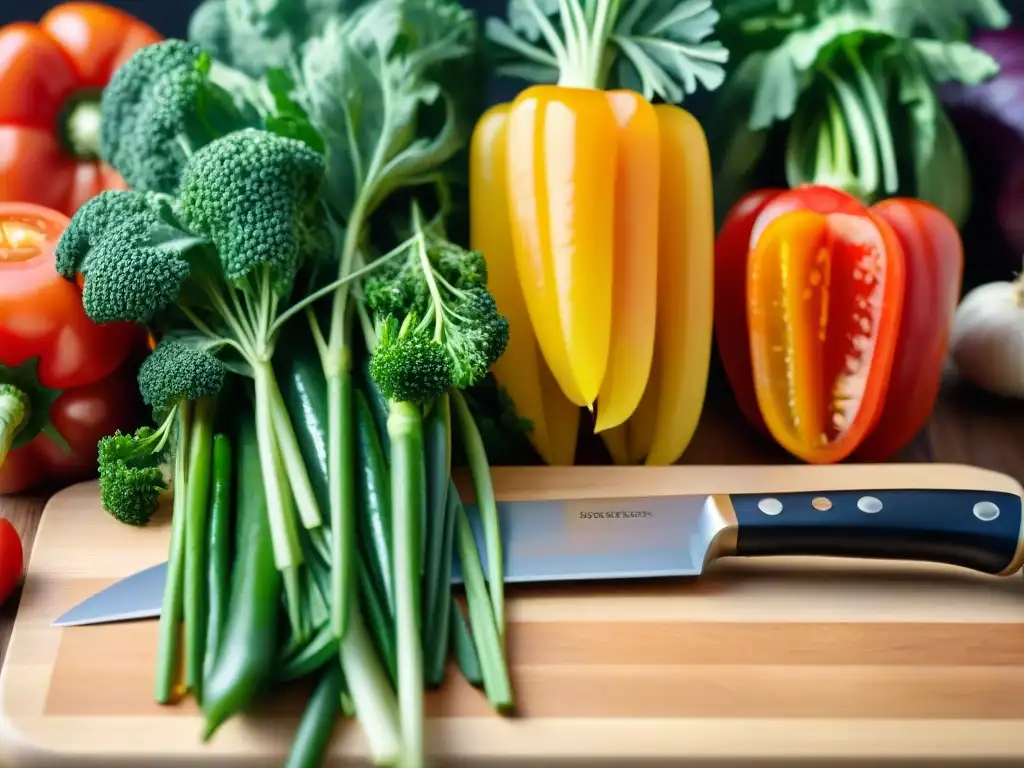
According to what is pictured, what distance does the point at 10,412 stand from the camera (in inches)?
41.3

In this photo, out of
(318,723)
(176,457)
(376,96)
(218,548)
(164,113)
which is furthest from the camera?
(376,96)

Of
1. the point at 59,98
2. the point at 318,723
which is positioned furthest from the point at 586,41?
the point at 318,723

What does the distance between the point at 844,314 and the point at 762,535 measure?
14.3 inches

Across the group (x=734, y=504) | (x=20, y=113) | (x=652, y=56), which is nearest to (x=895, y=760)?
(x=734, y=504)

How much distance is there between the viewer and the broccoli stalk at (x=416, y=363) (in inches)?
33.0

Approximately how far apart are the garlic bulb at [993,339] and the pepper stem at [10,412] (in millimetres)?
1163

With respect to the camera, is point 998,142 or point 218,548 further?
point 998,142

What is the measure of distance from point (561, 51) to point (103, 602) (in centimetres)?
82

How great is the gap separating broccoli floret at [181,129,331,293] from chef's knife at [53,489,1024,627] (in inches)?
12.2

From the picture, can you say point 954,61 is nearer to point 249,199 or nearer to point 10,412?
point 249,199

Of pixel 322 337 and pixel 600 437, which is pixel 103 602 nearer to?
Answer: pixel 322 337

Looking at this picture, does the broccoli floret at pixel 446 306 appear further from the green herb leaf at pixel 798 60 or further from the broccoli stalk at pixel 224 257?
the green herb leaf at pixel 798 60

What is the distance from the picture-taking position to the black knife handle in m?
0.95

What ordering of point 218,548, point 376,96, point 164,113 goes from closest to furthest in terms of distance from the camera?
point 218,548, point 164,113, point 376,96
